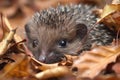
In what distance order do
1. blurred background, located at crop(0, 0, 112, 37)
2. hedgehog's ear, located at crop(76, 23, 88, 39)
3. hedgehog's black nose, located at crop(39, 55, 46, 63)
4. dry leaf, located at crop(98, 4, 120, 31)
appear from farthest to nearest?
blurred background, located at crop(0, 0, 112, 37) → hedgehog's ear, located at crop(76, 23, 88, 39) → dry leaf, located at crop(98, 4, 120, 31) → hedgehog's black nose, located at crop(39, 55, 46, 63)

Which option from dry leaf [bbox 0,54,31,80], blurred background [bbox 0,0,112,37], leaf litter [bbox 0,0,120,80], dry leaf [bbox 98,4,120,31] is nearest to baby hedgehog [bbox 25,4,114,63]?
dry leaf [bbox 98,4,120,31]

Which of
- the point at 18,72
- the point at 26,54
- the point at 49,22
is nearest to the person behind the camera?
the point at 18,72

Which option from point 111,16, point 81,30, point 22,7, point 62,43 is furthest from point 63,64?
point 22,7

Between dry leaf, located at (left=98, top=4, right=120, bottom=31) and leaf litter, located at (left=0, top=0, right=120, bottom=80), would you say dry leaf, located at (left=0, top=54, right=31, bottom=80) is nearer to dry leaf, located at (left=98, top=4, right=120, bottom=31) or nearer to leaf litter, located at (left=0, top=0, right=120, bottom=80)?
leaf litter, located at (left=0, top=0, right=120, bottom=80)

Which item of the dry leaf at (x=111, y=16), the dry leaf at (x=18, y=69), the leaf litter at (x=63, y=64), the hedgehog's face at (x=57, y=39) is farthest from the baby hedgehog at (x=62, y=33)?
the dry leaf at (x=18, y=69)

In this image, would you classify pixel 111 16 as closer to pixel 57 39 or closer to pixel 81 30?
pixel 81 30

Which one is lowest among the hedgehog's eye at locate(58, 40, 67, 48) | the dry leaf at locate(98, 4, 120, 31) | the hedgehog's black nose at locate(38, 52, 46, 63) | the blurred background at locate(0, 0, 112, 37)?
the blurred background at locate(0, 0, 112, 37)

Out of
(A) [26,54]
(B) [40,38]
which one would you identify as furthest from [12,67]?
(B) [40,38]

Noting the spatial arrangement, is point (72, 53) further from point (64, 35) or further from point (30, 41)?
point (30, 41)
